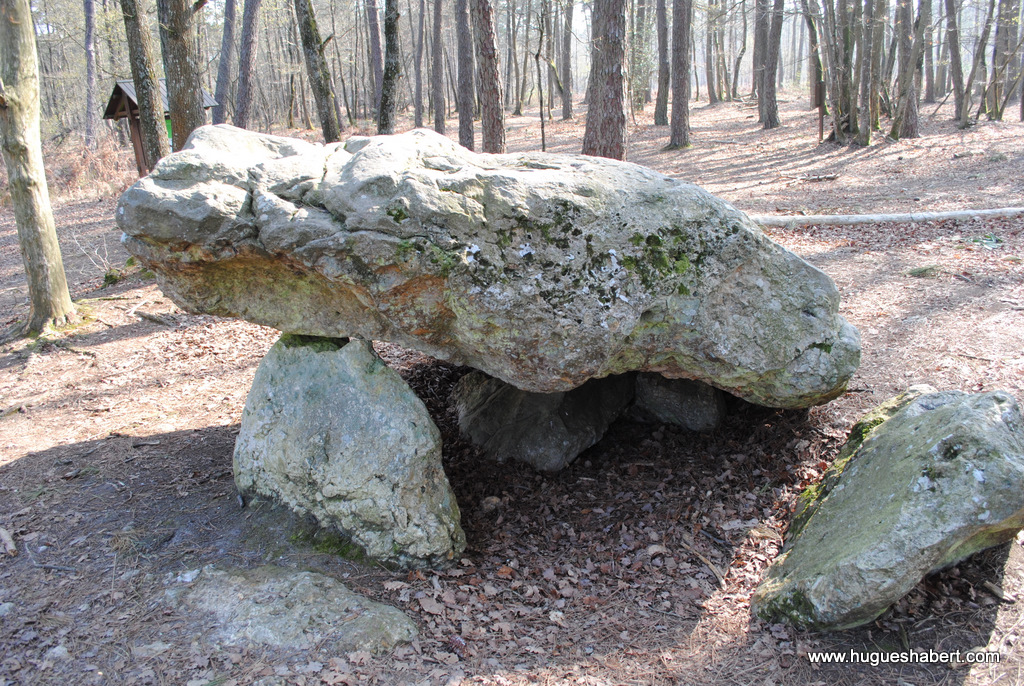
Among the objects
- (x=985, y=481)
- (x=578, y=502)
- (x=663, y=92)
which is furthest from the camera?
(x=663, y=92)

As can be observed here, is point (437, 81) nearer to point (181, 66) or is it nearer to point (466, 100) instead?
point (466, 100)

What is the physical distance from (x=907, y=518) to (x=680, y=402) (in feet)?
7.35

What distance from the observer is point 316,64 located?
1030 centimetres

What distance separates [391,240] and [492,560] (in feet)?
7.05

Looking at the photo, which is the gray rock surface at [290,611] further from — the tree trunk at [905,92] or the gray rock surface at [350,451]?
the tree trunk at [905,92]

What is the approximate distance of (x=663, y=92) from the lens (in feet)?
68.9

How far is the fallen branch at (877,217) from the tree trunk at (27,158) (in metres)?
8.76

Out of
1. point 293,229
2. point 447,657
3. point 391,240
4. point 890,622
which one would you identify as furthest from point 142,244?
point 890,622

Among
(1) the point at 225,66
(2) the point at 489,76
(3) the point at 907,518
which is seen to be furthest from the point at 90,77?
(3) the point at 907,518

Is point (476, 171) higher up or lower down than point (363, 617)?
higher up

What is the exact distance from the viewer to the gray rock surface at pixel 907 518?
292 centimetres

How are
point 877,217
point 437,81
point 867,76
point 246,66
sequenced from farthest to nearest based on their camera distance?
point 437,81
point 867,76
point 246,66
point 877,217

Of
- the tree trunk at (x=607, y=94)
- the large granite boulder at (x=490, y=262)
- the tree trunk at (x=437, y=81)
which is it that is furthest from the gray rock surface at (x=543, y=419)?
the tree trunk at (x=437, y=81)

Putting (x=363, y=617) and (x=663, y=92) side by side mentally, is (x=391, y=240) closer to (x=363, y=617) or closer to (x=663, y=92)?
(x=363, y=617)
